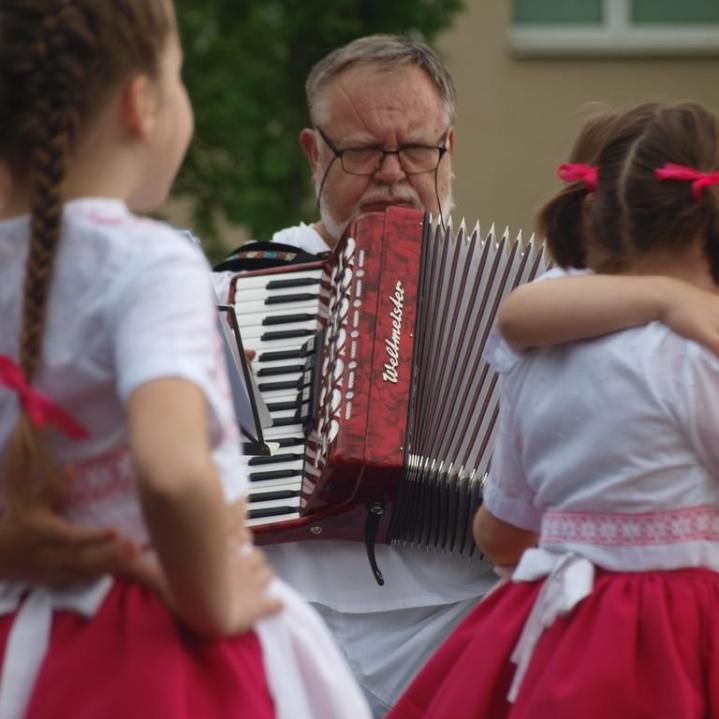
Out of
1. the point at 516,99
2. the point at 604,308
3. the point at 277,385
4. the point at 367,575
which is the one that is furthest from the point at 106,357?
the point at 516,99

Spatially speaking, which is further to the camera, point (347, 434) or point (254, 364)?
point (254, 364)

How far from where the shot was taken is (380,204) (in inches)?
153

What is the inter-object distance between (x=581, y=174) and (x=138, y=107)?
2.98 ft

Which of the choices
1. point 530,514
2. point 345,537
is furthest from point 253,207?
point 530,514

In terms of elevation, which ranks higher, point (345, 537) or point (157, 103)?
point (157, 103)

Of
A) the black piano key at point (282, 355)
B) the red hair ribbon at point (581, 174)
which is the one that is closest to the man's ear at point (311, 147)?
the black piano key at point (282, 355)

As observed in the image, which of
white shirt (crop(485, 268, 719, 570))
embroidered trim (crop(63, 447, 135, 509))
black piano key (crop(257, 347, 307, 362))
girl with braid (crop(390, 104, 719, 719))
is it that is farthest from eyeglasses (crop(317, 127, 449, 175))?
embroidered trim (crop(63, 447, 135, 509))

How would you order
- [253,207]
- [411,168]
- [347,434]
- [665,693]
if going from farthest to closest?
[253,207], [411,168], [347,434], [665,693]

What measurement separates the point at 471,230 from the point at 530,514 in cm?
94

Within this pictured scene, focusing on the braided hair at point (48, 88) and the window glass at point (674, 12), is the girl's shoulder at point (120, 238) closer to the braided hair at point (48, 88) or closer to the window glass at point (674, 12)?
the braided hair at point (48, 88)

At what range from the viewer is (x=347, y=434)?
3.22 meters

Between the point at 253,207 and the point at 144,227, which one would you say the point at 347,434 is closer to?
the point at 144,227

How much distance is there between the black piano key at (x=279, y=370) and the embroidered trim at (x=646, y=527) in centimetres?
111

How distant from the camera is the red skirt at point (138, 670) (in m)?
1.71
